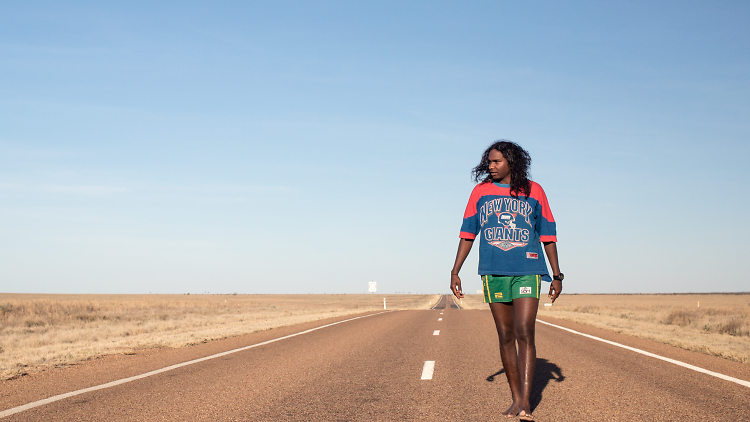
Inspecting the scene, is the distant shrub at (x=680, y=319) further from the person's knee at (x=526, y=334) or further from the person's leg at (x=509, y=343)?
the person's knee at (x=526, y=334)

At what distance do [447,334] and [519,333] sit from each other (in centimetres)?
994

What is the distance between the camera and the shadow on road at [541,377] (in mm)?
5807

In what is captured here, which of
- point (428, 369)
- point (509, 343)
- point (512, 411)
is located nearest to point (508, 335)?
point (509, 343)

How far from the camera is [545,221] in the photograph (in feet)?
15.2

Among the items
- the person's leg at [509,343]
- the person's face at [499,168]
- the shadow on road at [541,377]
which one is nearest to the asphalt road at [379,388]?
the shadow on road at [541,377]

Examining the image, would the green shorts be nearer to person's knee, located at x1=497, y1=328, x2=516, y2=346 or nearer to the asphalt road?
person's knee, located at x1=497, y1=328, x2=516, y2=346

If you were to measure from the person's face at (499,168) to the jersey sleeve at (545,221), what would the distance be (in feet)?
0.83

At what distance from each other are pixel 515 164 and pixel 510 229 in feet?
1.88

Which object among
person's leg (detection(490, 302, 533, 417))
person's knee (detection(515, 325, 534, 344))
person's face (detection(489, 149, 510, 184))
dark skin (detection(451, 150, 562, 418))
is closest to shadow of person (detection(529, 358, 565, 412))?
person's leg (detection(490, 302, 533, 417))

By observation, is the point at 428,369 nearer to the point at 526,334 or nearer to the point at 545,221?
the point at 526,334

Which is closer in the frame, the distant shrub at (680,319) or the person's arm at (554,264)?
the person's arm at (554,264)

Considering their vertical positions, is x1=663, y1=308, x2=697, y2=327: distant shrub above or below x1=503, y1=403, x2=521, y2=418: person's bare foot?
below

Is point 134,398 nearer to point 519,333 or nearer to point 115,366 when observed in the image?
point 115,366

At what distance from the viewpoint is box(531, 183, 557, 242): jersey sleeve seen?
181 inches
